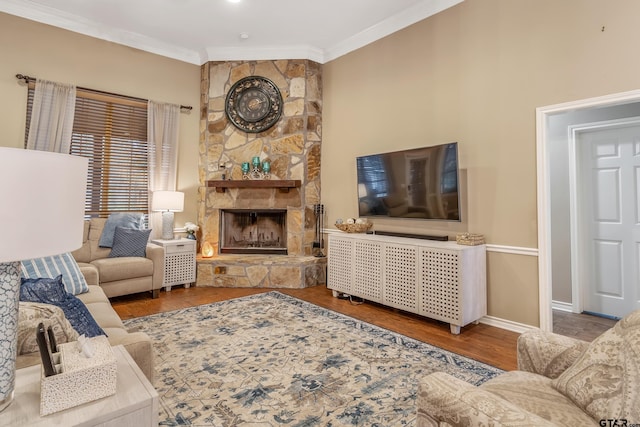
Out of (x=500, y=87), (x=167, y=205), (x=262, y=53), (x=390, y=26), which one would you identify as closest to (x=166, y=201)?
(x=167, y=205)

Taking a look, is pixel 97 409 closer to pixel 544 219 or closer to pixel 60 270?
pixel 60 270

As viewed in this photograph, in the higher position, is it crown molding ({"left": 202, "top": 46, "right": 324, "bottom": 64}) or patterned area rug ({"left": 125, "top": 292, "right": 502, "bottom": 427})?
crown molding ({"left": 202, "top": 46, "right": 324, "bottom": 64})

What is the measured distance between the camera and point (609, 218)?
3.58 meters

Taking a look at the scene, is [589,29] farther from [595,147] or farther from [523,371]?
[523,371]

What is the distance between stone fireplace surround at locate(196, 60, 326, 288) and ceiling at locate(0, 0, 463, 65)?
24 cm

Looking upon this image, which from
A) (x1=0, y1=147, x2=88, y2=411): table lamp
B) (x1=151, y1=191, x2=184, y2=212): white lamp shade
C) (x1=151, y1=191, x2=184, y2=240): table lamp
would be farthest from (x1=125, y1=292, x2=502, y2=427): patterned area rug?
(x1=151, y1=191, x2=184, y2=212): white lamp shade

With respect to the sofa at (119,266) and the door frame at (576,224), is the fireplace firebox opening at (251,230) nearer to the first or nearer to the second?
the sofa at (119,266)

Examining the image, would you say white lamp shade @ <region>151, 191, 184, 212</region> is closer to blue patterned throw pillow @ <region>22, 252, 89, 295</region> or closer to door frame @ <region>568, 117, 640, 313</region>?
blue patterned throw pillow @ <region>22, 252, 89, 295</region>

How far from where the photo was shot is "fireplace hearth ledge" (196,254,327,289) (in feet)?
15.2

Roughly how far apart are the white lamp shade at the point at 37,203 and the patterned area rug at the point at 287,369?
1.32 meters

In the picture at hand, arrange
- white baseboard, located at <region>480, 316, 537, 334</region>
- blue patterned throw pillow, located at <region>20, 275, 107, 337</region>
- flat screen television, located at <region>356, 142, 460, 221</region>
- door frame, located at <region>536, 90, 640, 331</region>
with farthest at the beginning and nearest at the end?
flat screen television, located at <region>356, 142, 460, 221</region>, white baseboard, located at <region>480, 316, 537, 334</region>, door frame, located at <region>536, 90, 640, 331</region>, blue patterned throw pillow, located at <region>20, 275, 107, 337</region>

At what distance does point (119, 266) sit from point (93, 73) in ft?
8.55

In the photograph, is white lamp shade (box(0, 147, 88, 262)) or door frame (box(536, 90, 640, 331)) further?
door frame (box(536, 90, 640, 331))

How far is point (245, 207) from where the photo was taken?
5195 millimetres
